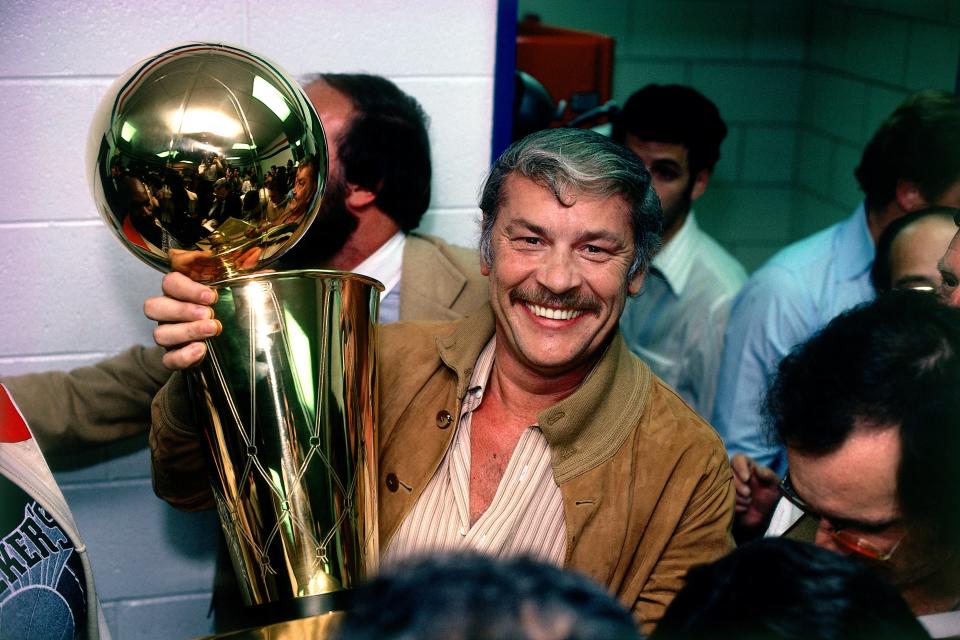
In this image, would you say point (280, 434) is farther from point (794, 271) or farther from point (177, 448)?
point (794, 271)

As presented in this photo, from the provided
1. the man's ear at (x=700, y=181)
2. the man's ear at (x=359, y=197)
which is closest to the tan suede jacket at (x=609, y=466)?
the man's ear at (x=359, y=197)

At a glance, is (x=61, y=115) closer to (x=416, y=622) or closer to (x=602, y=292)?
(x=602, y=292)

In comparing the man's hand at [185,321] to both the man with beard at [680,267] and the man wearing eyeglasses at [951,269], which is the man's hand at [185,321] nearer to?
the man wearing eyeglasses at [951,269]

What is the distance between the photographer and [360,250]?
186 cm

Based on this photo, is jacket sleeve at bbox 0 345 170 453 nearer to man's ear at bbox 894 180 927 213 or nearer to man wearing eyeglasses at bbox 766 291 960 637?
man wearing eyeglasses at bbox 766 291 960 637

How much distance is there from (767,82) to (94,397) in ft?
8.93

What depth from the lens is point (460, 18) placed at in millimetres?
1868

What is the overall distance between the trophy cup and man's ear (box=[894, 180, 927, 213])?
51.4 inches

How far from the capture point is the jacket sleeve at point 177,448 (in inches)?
52.7

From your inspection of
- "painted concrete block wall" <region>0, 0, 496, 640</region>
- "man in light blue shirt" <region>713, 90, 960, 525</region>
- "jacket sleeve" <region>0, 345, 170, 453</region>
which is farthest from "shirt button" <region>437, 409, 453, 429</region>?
"man in light blue shirt" <region>713, 90, 960, 525</region>

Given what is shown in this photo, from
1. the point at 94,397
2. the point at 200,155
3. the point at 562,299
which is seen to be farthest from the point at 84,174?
the point at 562,299

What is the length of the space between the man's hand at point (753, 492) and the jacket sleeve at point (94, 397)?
996 mm

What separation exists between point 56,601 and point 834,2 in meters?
3.25

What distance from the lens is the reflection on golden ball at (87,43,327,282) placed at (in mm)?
1106
